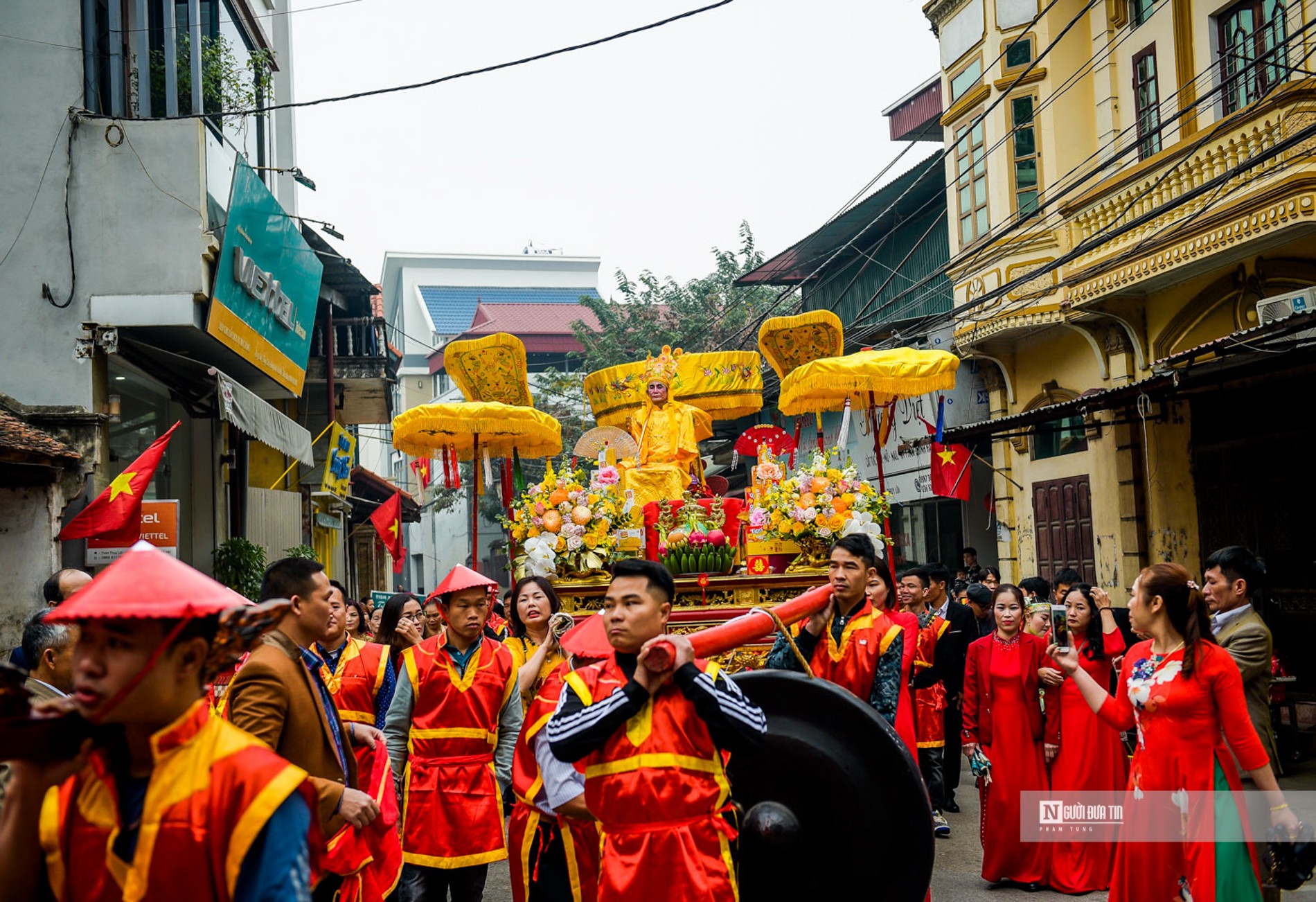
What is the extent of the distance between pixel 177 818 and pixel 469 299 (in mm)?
49952

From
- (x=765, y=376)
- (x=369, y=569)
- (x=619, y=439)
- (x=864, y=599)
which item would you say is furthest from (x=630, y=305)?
(x=864, y=599)

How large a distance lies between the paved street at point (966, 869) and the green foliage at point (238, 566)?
7.34 metres

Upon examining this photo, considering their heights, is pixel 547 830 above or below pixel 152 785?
below

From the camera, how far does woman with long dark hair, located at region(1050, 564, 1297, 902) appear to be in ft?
15.0

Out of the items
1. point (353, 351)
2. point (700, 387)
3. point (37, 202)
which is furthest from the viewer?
point (353, 351)

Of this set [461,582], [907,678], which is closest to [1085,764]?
[907,678]

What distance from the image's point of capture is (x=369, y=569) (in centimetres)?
3450

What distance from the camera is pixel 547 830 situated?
4.86 meters

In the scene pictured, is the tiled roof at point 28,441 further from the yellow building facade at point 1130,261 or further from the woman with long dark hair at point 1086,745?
the yellow building facade at point 1130,261

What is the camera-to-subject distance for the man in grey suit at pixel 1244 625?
5.63 m

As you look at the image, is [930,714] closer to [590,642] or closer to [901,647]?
[901,647]

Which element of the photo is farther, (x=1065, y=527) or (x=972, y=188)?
(x=972, y=188)

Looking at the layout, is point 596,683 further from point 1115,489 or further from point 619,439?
point 1115,489

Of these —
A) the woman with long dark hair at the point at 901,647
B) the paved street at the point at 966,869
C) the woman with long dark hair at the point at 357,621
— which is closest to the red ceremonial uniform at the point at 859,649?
the woman with long dark hair at the point at 901,647
